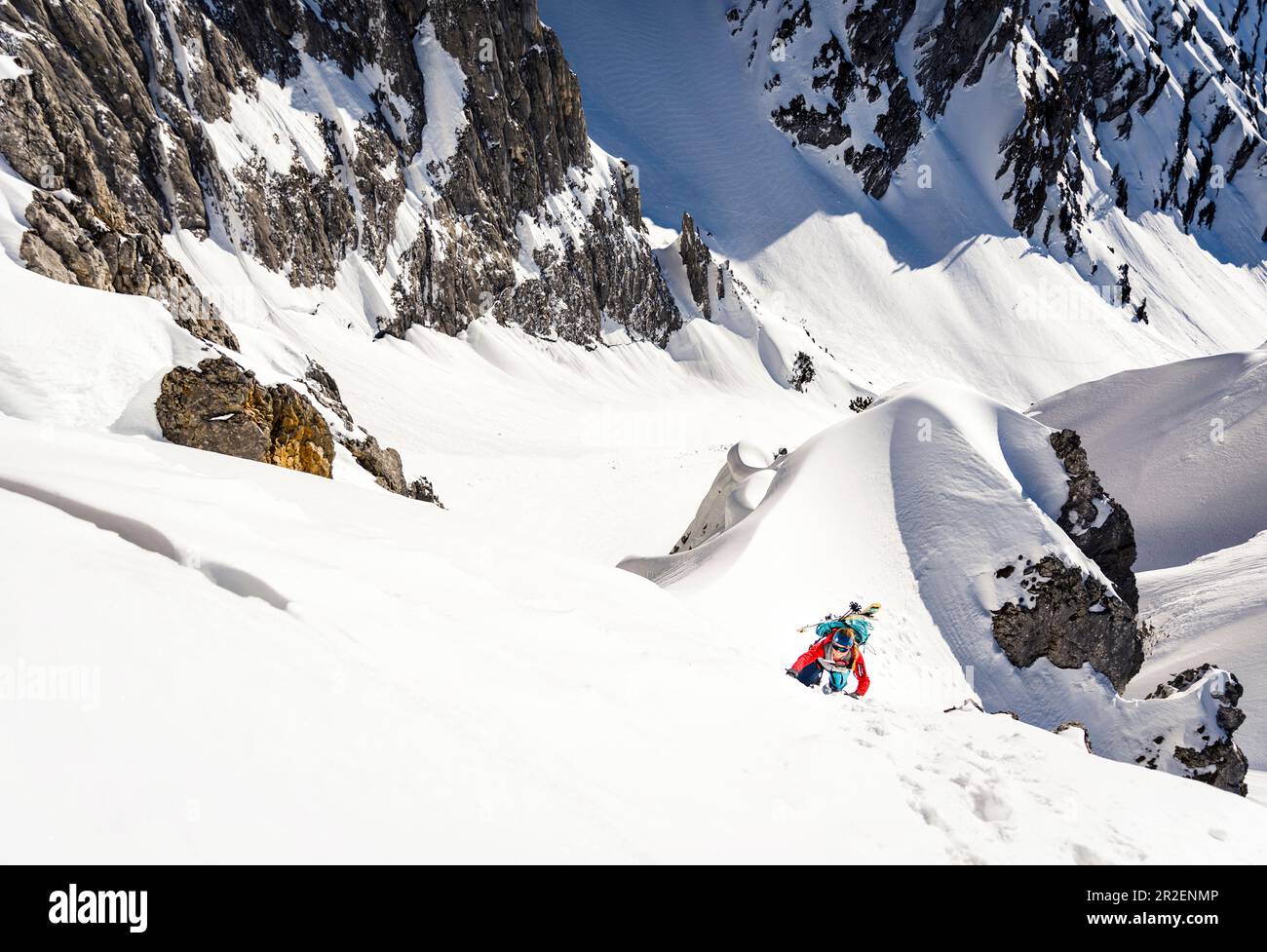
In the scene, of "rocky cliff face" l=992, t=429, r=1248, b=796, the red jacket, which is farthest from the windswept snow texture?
the red jacket

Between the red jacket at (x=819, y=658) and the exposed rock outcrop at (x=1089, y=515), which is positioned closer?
the red jacket at (x=819, y=658)

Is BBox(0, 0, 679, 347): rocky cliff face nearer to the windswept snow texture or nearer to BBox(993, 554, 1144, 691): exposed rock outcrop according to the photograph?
the windswept snow texture

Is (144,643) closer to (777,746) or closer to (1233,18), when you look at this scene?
(777,746)

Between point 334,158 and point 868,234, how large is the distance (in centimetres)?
4806

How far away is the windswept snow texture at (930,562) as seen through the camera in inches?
444

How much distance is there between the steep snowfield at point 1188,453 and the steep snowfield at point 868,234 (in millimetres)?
21451

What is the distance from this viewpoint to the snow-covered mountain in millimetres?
2971

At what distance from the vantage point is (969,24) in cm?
6600

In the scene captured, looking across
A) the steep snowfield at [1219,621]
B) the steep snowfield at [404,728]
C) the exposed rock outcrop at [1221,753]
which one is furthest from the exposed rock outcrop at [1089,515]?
the steep snowfield at [404,728]

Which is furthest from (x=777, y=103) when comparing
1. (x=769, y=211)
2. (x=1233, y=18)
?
(x=1233, y=18)

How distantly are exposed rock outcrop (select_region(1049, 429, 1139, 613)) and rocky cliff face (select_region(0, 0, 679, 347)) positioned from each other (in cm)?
1747

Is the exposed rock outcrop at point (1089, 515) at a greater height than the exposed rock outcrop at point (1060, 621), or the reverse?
the exposed rock outcrop at point (1089, 515)

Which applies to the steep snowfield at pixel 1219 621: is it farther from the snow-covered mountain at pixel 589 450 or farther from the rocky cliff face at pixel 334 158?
the rocky cliff face at pixel 334 158
